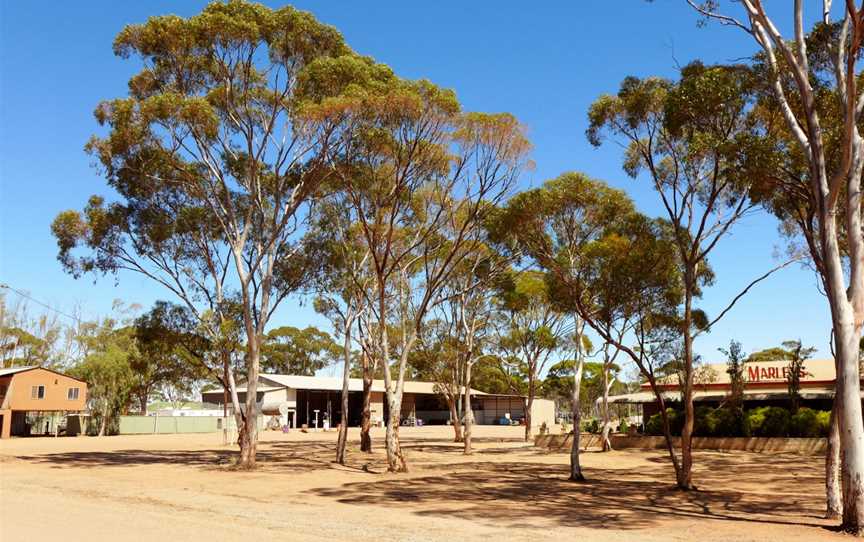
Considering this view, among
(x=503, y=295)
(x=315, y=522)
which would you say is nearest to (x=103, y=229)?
(x=503, y=295)

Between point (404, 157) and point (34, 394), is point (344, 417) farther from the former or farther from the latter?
point (34, 394)

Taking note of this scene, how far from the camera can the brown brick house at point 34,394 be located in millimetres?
49156

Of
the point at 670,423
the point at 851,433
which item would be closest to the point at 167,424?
the point at 670,423

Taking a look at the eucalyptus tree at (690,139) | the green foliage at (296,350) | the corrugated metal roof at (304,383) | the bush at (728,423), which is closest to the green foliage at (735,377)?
the bush at (728,423)

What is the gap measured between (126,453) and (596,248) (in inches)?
985

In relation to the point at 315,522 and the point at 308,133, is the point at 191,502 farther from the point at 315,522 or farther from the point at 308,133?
the point at 308,133

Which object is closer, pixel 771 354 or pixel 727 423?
pixel 727 423

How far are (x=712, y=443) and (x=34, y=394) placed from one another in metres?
Result: 45.3

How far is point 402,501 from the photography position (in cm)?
1661

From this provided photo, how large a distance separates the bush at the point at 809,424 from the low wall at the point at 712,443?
0.77 meters

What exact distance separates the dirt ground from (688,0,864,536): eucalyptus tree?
1.45 m

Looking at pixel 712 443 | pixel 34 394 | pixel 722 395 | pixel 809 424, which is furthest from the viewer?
pixel 34 394

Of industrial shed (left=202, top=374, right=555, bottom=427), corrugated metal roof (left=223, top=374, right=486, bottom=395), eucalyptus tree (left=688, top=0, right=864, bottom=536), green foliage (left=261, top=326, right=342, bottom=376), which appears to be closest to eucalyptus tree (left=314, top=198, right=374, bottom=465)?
eucalyptus tree (left=688, top=0, right=864, bottom=536)

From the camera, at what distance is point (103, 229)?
27.8m
